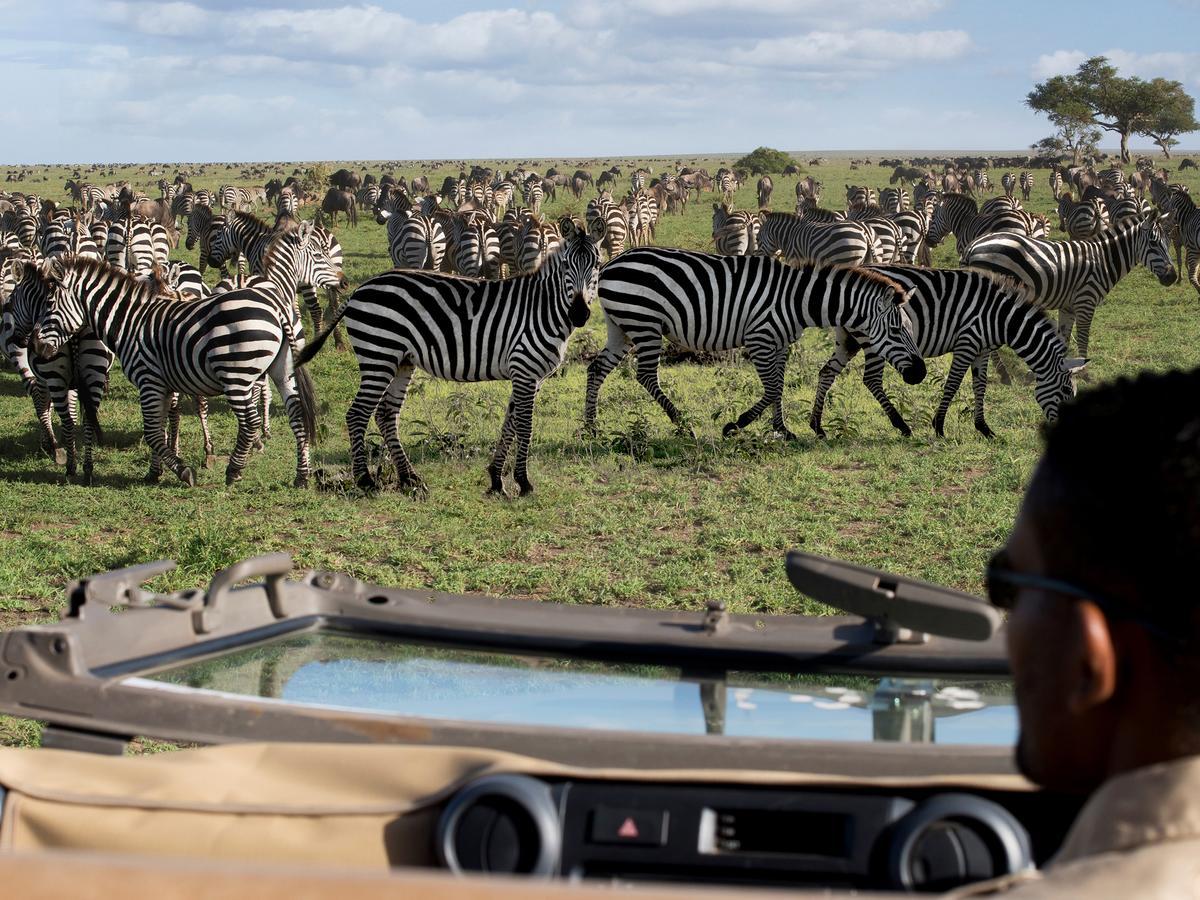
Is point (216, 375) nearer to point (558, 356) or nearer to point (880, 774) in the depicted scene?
point (558, 356)

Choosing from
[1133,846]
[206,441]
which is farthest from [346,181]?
[1133,846]

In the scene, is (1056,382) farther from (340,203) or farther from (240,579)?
(340,203)

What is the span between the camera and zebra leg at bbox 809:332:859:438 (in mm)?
11352

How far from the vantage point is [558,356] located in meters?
9.70

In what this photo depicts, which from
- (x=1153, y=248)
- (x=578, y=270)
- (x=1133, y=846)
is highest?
(x=1153, y=248)

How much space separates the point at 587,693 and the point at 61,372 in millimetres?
9306

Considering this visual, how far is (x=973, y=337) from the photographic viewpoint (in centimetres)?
1116

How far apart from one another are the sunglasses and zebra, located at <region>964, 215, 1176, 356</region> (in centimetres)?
1390

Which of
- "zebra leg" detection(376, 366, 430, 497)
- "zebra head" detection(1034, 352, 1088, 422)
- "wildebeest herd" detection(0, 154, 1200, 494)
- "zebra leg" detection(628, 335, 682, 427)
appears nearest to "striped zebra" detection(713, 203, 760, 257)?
"wildebeest herd" detection(0, 154, 1200, 494)

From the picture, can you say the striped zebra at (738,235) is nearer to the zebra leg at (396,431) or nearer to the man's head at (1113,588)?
the zebra leg at (396,431)

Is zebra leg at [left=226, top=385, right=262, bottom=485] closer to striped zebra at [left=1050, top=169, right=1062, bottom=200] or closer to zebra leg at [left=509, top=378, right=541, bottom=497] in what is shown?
zebra leg at [left=509, top=378, right=541, bottom=497]

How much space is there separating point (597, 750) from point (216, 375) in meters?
8.67

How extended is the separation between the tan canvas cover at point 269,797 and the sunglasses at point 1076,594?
35 cm

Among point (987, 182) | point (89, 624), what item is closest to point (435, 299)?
point (89, 624)
